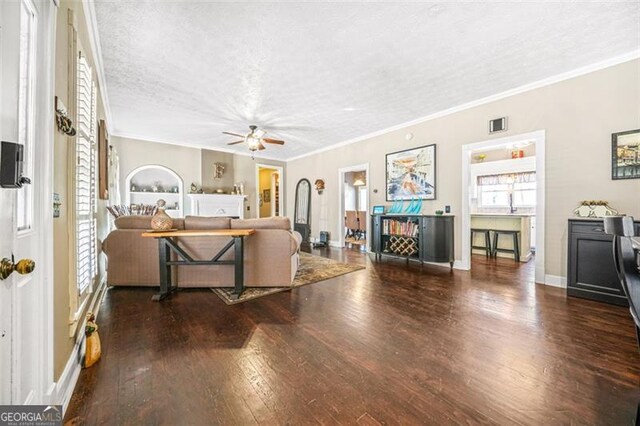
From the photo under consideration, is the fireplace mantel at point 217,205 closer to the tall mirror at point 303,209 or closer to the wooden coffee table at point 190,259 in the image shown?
the tall mirror at point 303,209

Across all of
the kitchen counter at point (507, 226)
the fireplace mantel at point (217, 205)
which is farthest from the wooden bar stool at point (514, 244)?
Answer: the fireplace mantel at point (217, 205)

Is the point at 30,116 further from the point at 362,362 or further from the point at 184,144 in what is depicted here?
the point at 184,144

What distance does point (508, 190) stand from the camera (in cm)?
648

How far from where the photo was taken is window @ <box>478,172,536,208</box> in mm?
6156

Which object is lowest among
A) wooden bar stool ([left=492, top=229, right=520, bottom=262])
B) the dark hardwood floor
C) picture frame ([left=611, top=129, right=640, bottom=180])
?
the dark hardwood floor

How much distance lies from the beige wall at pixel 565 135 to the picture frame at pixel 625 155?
0.05 m

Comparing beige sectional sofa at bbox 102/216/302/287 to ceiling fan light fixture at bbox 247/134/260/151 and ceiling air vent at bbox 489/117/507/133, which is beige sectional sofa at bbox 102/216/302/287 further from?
ceiling air vent at bbox 489/117/507/133

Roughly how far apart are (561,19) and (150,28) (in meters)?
3.81

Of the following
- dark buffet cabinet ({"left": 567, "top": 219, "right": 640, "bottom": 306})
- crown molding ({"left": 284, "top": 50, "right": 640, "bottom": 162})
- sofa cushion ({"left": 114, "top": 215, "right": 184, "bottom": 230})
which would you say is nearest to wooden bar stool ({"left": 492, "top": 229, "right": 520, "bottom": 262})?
dark buffet cabinet ({"left": 567, "top": 219, "right": 640, "bottom": 306})

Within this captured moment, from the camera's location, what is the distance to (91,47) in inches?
100

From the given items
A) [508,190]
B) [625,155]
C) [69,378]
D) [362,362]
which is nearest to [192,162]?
[69,378]

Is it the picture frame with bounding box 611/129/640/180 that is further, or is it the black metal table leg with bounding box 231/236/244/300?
the black metal table leg with bounding box 231/236/244/300

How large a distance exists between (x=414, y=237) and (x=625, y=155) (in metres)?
2.73

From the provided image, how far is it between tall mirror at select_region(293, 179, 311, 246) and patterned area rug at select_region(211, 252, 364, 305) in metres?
1.97
